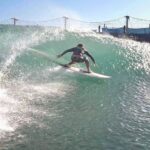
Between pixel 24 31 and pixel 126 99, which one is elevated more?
pixel 24 31

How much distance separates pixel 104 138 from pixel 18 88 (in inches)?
276

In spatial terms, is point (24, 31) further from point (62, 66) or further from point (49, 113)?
point (49, 113)

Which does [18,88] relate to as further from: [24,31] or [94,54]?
[24,31]

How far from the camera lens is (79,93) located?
56.0ft

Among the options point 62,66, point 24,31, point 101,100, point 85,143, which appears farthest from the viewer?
point 24,31

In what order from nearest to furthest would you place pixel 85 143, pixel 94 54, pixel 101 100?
pixel 85 143 → pixel 101 100 → pixel 94 54

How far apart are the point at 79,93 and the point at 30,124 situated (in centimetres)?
605

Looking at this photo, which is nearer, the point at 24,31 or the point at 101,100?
the point at 101,100

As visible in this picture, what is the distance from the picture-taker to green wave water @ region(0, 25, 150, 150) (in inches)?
404

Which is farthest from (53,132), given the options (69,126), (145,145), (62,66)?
(62,66)

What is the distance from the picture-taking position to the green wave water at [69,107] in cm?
1025

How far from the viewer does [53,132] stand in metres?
10.8

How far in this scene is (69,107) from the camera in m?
14.0

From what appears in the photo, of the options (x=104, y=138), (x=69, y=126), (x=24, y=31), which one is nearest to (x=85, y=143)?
(x=104, y=138)
